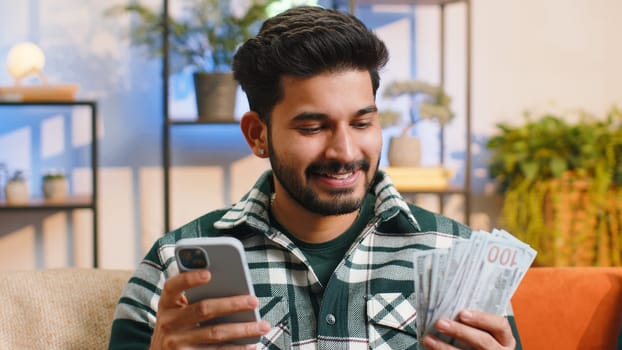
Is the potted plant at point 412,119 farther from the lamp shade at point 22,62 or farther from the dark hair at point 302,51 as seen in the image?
the dark hair at point 302,51

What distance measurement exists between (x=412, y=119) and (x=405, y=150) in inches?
5.9

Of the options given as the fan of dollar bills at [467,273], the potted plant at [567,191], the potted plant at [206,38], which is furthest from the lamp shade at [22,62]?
the fan of dollar bills at [467,273]

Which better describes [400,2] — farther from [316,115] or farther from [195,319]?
[195,319]

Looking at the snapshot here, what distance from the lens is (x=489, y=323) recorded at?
1.20 m

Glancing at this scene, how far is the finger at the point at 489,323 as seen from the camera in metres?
1.19

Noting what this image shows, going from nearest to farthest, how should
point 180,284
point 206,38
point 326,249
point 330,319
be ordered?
1. point 180,284
2. point 330,319
3. point 326,249
4. point 206,38

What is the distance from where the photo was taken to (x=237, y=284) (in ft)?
3.88

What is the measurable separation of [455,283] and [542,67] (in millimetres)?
2899

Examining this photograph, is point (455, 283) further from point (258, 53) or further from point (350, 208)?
point (258, 53)

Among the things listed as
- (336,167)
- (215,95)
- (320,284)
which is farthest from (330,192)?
(215,95)

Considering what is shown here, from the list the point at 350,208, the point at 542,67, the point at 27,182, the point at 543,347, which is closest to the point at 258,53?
the point at 350,208

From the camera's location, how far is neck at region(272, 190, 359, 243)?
158 cm

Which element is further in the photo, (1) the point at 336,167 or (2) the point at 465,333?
(1) the point at 336,167

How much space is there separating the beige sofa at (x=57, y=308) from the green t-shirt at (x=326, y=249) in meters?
0.40
